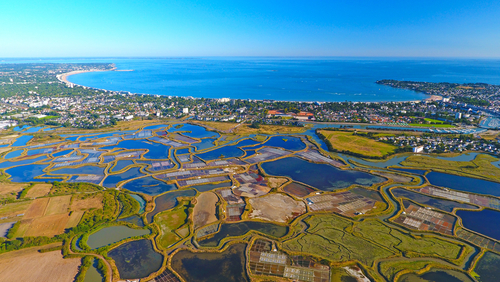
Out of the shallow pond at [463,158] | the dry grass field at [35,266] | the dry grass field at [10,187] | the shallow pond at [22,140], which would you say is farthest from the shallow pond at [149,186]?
the shallow pond at [463,158]

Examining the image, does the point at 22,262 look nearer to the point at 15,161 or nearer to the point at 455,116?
the point at 15,161

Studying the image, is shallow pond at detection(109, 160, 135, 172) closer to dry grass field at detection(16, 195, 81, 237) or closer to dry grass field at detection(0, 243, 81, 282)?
dry grass field at detection(16, 195, 81, 237)

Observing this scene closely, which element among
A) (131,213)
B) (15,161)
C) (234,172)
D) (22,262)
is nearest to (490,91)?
(234,172)

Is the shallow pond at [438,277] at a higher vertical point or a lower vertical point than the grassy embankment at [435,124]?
lower

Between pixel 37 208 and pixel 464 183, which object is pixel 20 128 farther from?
pixel 464 183

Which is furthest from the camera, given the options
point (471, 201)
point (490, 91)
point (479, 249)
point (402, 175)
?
point (490, 91)

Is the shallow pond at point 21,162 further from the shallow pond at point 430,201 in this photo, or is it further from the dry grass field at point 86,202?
the shallow pond at point 430,201
